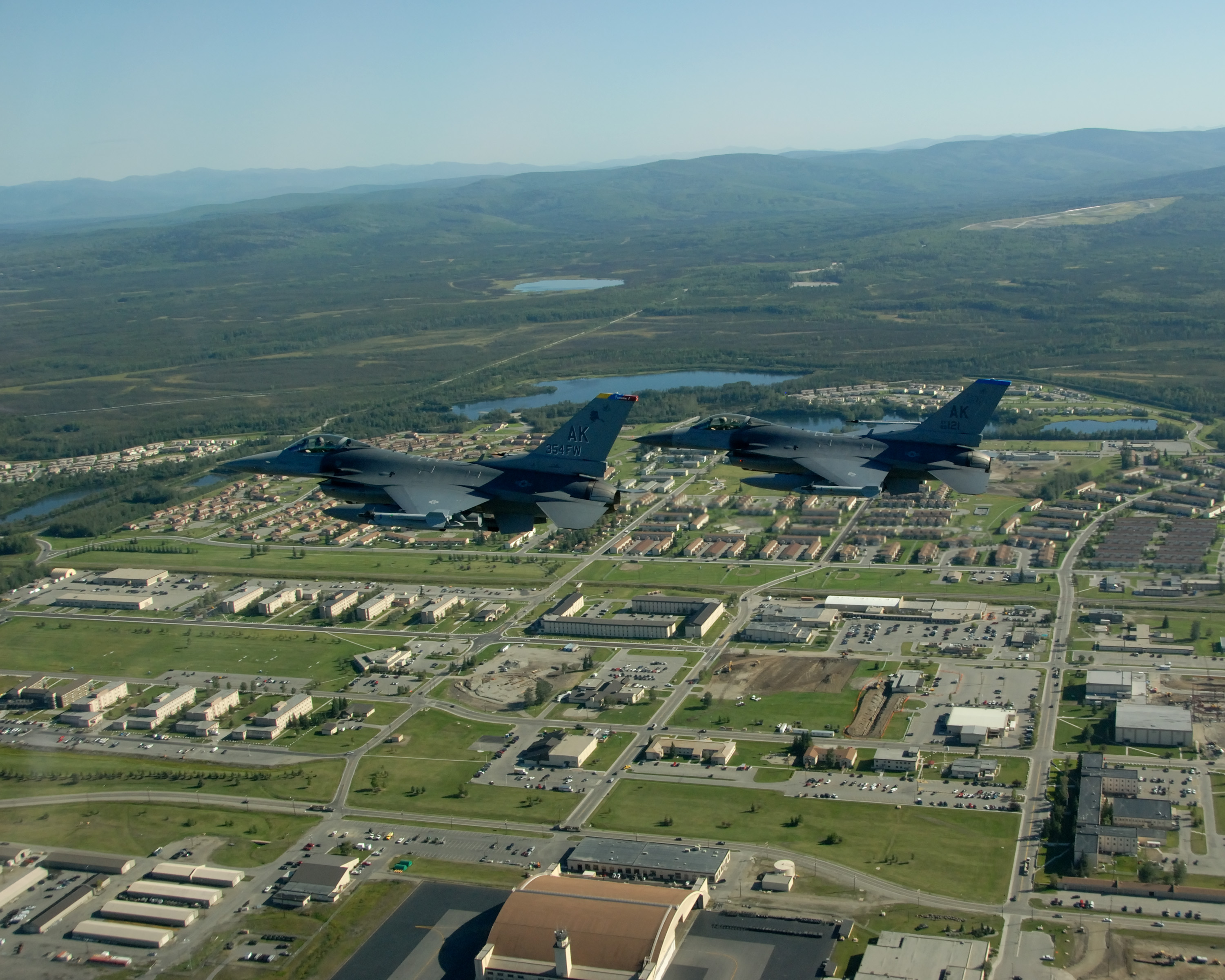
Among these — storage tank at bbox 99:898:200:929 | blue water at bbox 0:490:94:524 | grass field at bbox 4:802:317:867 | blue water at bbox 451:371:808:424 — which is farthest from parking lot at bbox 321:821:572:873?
blue water at bbox 451:371:808:424

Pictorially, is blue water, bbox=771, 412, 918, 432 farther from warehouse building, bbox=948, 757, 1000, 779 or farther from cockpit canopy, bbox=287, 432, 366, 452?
cockpit canopy, bbox=287, 432, 366, 452

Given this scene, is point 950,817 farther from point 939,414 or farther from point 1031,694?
point 939,414

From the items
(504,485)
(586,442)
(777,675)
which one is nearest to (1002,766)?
(777,675)

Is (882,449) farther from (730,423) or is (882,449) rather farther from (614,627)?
(614,627)

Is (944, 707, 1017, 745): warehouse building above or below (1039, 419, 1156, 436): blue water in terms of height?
below

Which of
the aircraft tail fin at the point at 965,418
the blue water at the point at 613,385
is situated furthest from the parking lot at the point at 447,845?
the blue water at the point at 613,385

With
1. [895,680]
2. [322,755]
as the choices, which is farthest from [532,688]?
[895,680]
